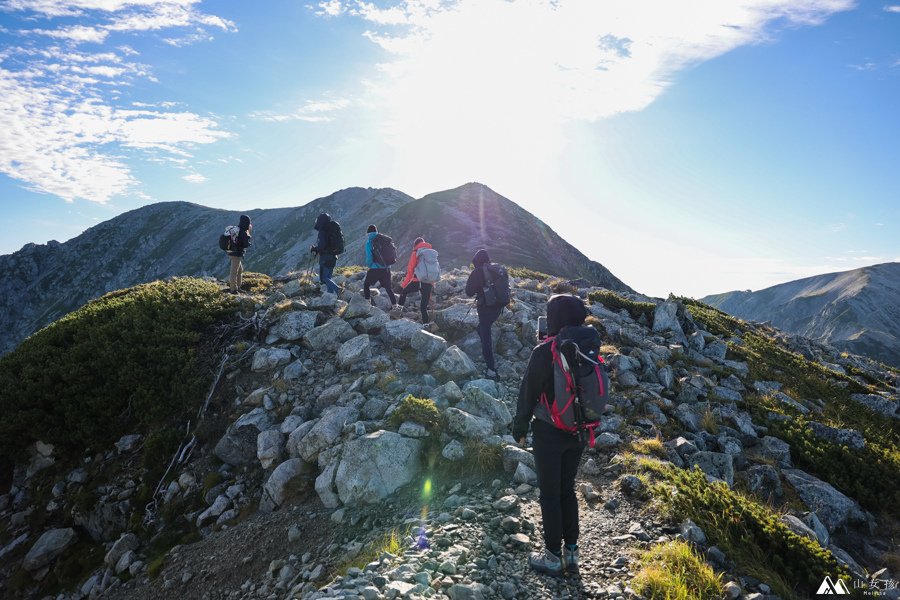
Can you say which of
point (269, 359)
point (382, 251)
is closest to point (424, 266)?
point (382, 251)

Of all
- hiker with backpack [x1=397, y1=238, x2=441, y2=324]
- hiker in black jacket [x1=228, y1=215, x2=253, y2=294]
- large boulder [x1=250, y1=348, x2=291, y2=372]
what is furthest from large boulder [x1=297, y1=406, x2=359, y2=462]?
hiker in black jacket [x1=228, y1=215, x2=253, y2=294]

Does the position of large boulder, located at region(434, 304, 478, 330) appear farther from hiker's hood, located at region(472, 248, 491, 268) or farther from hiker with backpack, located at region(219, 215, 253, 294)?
hiker with backpack, located at region(219, 215, 253, 294)

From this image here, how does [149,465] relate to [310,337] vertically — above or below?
below

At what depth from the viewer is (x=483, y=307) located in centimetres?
1074

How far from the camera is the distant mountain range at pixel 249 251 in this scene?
66625 millimetres

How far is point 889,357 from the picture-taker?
504 ft

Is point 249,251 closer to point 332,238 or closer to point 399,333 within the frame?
point 332,238

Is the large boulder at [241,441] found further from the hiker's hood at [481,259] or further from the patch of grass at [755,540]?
the patch of grass at [755,540]

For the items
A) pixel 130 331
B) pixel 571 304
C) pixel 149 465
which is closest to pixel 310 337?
pixel 149 465

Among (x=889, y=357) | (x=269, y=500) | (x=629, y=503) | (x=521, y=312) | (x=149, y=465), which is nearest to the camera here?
(x=629, y=503)

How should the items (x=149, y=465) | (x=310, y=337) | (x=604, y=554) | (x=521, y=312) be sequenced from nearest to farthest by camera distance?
(x=604, y=554) < (x=149, y=465) < (x=310, y=337) < (x=521, y=312)

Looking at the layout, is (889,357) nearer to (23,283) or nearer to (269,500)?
(269,500)

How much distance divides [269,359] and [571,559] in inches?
340

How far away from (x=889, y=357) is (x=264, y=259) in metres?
220
